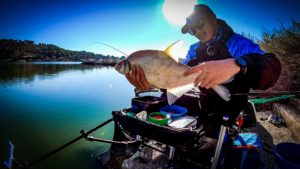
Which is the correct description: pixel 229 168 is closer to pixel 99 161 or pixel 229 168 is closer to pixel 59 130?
pixel 99 161

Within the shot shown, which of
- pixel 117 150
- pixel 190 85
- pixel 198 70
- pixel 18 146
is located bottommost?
pixel 18 146

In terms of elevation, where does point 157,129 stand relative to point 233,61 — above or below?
below

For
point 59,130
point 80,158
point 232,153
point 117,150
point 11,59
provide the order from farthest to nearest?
point 11,59 → point 59,130 → point 80,158 → point 117,150 → point 232,153

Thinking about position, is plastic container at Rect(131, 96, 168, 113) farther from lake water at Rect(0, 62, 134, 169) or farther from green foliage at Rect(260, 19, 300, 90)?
green foliage at Rect(260, 19, 300, 90)

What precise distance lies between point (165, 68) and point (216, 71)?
1.82 ft

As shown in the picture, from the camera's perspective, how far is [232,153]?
8.36ft

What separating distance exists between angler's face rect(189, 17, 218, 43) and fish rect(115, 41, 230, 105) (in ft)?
2.86

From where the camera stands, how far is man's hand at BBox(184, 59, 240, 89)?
1095 millimetres

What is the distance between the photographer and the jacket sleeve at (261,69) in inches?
53.4

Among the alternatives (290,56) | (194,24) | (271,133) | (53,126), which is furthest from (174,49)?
(53,126)

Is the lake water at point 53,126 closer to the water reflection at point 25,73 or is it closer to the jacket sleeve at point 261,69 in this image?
the jacket sleeve at point 261,69

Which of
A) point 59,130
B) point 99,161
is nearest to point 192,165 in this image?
point 99,161

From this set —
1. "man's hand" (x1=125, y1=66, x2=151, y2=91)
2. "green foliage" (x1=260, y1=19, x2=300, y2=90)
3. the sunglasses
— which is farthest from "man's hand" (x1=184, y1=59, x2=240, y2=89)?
"green foliage" (x1=260, y1=19, x2=300, y2=90)

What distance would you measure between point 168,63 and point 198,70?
16.4 inches
